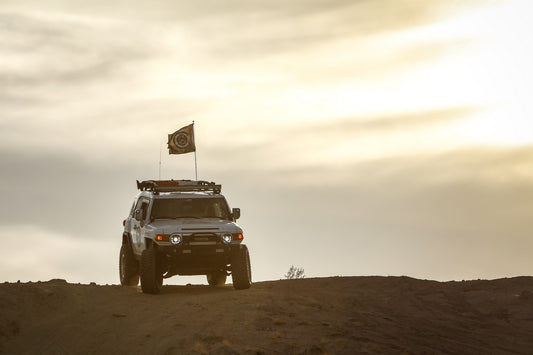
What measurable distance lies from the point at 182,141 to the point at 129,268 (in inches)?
208

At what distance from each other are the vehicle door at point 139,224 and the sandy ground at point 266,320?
3.98 ft

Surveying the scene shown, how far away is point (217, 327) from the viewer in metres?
17.6

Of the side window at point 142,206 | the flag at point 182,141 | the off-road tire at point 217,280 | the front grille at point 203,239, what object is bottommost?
the off-road tire at point 217,280

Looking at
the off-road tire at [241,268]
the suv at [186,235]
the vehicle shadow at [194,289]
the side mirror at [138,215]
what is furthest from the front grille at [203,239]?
the side mirror at [138,215]

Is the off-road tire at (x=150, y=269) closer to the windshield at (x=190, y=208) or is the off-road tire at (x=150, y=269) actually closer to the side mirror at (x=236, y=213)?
the windshield at (x=190, y=208)

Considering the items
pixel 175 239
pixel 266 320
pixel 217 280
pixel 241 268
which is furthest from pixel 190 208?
pixel 266 320

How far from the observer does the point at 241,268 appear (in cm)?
2255

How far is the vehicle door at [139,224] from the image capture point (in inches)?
922

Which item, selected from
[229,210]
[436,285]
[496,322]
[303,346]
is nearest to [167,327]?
[303,346]

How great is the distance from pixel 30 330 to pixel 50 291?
2.32 meters

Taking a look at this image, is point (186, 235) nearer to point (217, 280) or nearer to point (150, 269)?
point (150, 269)

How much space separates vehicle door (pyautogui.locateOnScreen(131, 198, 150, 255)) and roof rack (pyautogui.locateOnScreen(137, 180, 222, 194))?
19.2 inches

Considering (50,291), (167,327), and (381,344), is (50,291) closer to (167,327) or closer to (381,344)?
(167,327)

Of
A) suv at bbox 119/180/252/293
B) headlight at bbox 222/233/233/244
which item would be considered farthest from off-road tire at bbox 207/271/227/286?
headlight at bbox 222/233/233/244
